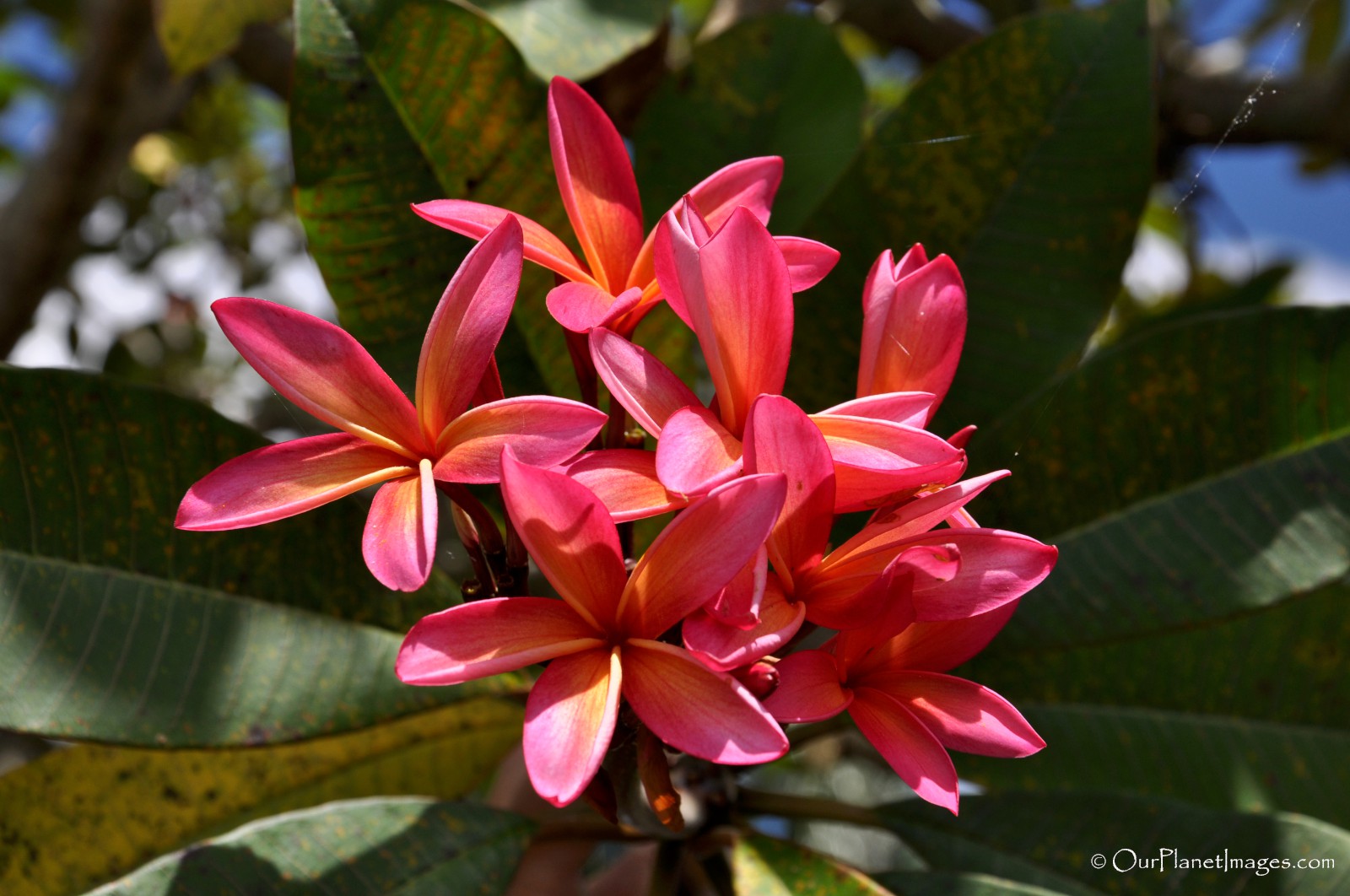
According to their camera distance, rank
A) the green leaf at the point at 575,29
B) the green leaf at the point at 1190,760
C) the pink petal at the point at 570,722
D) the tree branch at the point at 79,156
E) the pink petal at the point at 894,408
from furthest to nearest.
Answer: the tree branch at the point at 79,156
the green leaf at the point at 1190,760
the green leaf at the point at 575,29
the pink petal at the point at 894,408
the pink petal at the point at 570,722

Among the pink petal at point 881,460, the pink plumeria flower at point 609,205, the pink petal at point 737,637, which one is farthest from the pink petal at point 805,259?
the pink petal at point 737,637

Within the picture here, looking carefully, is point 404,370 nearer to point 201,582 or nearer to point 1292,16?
point 201,582

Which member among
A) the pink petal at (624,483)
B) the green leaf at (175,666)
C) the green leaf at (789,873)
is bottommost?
the green leaf at (789,873)

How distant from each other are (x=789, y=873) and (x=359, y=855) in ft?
1.08

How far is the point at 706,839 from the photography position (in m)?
0.90

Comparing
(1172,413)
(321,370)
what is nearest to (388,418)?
(321,370)

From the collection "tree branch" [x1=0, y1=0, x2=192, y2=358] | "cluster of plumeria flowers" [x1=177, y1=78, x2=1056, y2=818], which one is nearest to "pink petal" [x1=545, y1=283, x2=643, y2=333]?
"cluster of plumeria flowers" [x1=177, y1=78, x2=1056, y2=818]

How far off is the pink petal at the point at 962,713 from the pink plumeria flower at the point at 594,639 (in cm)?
12

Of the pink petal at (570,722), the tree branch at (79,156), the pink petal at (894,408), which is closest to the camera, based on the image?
the pink petal at (570,722)

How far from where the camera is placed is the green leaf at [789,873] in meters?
0.76

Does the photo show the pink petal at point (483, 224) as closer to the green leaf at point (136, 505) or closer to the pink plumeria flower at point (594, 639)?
the pink plumeria flower at point (594, 639)

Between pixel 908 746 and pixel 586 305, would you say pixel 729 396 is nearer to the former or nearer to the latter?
pixel 586 305

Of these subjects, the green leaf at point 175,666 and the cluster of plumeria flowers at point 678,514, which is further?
the green leaf at point 175,666

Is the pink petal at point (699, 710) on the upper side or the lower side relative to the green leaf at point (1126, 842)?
upper
